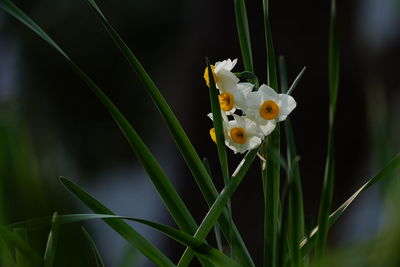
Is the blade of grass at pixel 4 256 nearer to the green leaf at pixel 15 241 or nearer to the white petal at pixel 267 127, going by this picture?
the green leaf at pixel 15 241

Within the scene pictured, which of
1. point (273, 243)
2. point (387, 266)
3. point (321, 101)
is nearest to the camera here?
point (387, 266)

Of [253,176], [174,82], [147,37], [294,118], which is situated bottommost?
[253,176]

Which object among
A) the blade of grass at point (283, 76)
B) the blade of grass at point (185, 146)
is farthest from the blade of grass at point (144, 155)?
the blade of grass at point (283, 76)

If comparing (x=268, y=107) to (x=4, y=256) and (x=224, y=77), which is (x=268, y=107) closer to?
(x=224, y=77)

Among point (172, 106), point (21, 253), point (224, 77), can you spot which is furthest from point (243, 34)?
point (172, 106)

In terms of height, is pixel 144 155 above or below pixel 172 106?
below

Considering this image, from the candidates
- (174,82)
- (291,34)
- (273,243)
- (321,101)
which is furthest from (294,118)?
(273,243)

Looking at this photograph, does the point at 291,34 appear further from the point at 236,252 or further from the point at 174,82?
the point at 236,252
